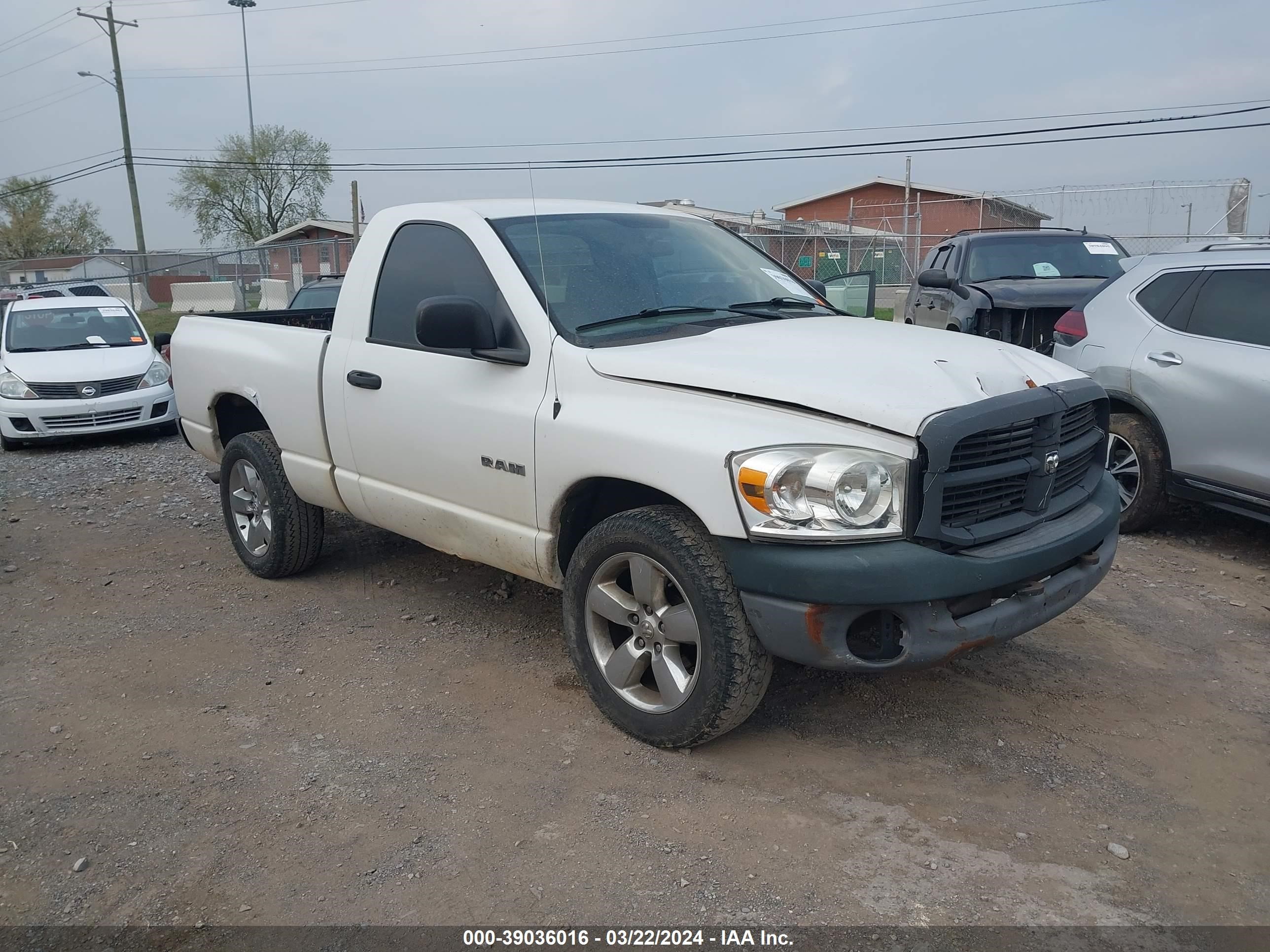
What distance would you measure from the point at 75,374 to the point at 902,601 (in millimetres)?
10194

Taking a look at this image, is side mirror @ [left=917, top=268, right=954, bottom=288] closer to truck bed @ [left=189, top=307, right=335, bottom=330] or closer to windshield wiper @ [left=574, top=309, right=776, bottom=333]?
windshield wiper @ [left=574, top=309, right=776, bottom=333]

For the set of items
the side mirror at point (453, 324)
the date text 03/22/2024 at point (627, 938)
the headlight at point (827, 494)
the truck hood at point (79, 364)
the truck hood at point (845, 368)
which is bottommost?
the date text 03/22/2024 at point (627, 938)

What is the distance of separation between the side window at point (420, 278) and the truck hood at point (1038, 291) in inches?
247

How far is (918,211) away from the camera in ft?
70.8

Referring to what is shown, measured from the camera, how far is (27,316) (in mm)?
11781

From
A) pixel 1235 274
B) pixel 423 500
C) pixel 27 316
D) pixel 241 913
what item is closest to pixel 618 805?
pixel 241 913

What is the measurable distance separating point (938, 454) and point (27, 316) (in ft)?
39.2

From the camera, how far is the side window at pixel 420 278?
168 inches

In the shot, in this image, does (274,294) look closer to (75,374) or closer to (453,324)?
(75,374)

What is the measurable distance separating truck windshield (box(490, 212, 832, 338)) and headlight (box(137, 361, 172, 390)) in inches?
320

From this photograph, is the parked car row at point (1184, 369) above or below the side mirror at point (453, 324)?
below

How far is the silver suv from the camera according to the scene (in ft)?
17.6

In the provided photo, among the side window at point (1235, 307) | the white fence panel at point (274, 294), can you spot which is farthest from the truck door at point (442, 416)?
the white fence panel at point (274, 294)

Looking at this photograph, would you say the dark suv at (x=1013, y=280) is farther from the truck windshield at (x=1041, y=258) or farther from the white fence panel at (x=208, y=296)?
the white fence panel at (x=208, y=296)
